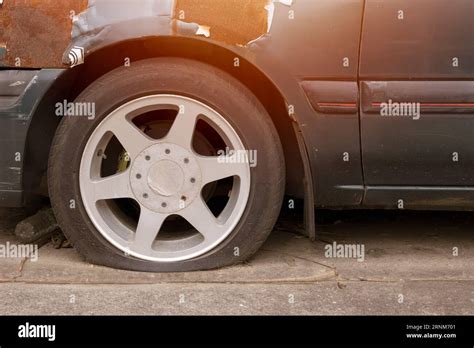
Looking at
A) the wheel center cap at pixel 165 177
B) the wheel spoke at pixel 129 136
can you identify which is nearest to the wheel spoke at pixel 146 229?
the wheel center cap at pixel 165 177

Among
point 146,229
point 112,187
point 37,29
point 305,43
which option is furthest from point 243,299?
point 37,29

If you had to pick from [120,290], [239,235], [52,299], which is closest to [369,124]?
[239,235]

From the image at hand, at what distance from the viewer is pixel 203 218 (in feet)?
9.89

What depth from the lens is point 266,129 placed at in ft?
9.64

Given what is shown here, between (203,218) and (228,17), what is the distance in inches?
36.8

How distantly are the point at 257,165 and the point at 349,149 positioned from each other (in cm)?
43

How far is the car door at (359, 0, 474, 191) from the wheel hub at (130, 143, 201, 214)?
811 millimetres

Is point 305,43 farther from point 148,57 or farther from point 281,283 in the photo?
point 281,283

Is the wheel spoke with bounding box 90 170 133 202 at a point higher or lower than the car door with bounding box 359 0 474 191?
lower

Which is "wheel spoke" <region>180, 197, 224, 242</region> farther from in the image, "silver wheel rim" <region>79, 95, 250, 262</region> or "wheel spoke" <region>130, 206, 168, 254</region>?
"wheel spoke" <region>130, 206, 168, 254</region>

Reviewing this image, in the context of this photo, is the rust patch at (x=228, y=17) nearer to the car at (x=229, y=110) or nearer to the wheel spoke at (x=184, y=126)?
the car at (x=229, y=110)

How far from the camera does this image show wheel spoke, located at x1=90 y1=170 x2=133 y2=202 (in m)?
2.99

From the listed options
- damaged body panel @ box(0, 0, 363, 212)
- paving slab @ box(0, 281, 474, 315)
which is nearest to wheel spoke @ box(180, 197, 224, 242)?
paving slab @ box(0, 281, 474, 315)

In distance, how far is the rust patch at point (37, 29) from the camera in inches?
111
